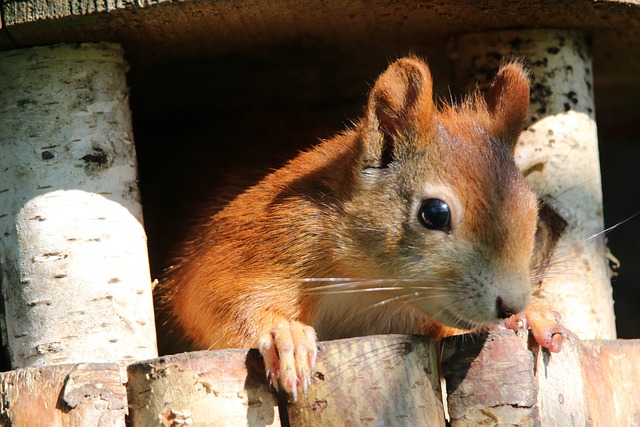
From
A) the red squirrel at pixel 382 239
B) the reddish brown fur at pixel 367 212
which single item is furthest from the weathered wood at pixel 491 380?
the reddish brown fur at pixel 367 212

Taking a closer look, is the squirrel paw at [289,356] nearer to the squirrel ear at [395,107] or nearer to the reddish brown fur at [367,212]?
the reddish brown fur at [367,212]

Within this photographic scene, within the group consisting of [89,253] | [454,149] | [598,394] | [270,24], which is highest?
[270,24]

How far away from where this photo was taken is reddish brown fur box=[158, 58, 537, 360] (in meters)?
3.65

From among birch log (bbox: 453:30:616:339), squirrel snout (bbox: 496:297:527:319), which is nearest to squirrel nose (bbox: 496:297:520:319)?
squirrel snout (bbox: 496:297:527:319)

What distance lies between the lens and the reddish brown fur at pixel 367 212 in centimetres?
365

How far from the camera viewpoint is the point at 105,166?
13.5ft

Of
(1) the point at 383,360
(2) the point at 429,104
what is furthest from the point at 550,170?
(1) the point at 383,360

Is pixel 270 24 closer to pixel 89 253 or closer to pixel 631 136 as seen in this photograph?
pixel 89 253

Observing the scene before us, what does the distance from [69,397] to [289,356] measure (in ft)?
2.41

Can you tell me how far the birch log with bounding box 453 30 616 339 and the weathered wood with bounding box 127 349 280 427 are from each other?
68.9 inches

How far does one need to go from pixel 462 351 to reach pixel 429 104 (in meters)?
1.04

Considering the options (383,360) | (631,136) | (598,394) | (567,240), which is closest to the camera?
(383,360)

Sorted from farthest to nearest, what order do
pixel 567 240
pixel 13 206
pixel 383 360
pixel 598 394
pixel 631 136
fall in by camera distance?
pixel 631 136 → pixel 567 240 → pixel 13 206 → pixel 598 394 → pixel 383 360

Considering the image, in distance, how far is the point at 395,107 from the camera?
3.88 m
